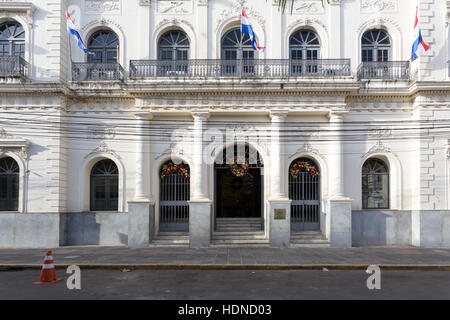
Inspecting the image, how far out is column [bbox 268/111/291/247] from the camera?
14422mm

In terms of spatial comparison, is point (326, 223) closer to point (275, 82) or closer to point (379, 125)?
point (379, 125)

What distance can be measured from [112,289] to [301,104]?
9988 millimetres

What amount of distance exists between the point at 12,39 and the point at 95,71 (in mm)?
3739

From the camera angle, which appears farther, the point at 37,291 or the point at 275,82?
the point at 275,82

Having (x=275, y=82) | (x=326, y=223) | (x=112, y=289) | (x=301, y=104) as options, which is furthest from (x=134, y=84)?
(x=326, y=223)

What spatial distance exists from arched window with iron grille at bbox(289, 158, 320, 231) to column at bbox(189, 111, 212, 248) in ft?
12.0

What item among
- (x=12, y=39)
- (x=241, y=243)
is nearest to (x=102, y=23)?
(x=12, y=39)

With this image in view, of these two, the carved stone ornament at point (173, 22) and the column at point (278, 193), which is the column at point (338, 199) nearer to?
the column at point (278, 193)

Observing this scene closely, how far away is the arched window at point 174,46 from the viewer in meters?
16.1

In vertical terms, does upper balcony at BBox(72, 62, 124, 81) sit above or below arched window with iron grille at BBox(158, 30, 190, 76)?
below

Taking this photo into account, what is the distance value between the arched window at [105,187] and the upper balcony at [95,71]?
3.55 metres

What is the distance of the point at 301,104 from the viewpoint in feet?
48.9

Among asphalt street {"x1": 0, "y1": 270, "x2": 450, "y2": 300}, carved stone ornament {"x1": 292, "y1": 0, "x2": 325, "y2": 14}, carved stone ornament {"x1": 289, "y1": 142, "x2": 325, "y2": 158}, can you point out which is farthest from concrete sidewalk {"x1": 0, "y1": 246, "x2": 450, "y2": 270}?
carved stone ornament {"x1": 292, "y1": 0, "x2": 325, "y2": 14}

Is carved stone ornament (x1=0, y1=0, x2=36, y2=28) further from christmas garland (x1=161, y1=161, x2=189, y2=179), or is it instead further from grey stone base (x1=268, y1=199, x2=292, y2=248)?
grey stone base (x1=268, y1=199, x2=292, y2=248)
